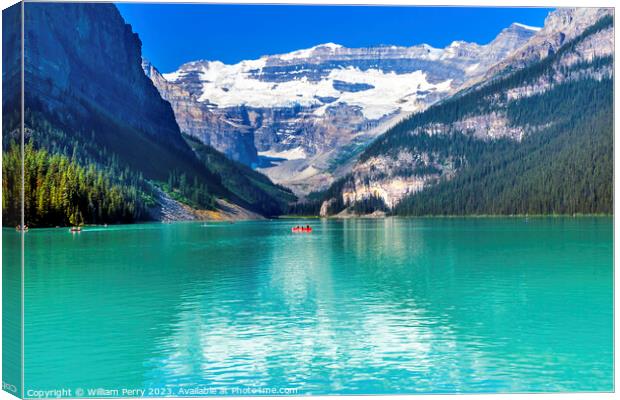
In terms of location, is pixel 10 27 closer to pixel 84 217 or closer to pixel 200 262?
pixel 200 262

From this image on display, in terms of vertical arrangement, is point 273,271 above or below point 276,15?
below

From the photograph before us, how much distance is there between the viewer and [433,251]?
7506cm

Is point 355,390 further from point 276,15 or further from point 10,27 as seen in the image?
point 276,15

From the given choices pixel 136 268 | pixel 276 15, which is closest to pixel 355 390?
pixel 276 15

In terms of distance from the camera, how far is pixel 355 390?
20.6m

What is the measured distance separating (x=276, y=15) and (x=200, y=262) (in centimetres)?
3583

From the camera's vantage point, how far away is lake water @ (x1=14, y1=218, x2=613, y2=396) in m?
21.7

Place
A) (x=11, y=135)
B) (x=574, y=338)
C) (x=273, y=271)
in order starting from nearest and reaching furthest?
1. (x=11, y=135)
2. (x=574, y=338)
3. (x=273, y=271)

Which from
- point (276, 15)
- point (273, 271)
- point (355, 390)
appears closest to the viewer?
point (355, 390)

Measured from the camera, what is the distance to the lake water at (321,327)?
21.7 metres

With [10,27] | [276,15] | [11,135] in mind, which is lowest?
[11,135]

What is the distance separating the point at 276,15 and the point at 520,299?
1928cm

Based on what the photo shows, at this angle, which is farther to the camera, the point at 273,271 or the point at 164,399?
the point at 273,271

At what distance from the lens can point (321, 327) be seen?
99.2ft
